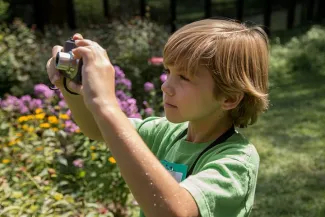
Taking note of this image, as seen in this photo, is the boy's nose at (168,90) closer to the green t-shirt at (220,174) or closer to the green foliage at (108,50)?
the green t-shirt at (220,174)

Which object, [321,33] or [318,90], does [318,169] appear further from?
[321,33]

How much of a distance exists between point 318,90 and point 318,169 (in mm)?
3439

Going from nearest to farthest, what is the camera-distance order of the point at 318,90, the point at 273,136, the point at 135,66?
the point at 273,136, the point at 135,66, the point at 318,90

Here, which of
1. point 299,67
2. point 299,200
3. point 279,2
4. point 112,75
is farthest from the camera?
point 279,2

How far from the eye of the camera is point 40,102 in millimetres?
4559

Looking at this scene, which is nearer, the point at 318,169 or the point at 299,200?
the point at 299,200

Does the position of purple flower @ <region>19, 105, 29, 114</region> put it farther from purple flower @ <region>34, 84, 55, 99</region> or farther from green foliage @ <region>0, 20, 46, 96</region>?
green foliage @ <region>0, 20, 46, 96</region>

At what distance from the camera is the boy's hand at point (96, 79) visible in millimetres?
1294

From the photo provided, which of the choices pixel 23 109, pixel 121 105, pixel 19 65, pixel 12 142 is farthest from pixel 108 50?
pixel 12 142

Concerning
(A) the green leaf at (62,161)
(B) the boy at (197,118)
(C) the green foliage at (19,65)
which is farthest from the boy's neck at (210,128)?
(C) the green foliage at (19,65)

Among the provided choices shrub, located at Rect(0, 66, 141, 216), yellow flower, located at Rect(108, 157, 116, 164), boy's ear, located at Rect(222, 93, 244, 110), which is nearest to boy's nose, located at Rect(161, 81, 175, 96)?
boy's ear, located at Rect(222, 93, 244, 110)

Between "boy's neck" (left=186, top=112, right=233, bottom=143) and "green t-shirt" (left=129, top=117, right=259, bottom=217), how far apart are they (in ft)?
0.09

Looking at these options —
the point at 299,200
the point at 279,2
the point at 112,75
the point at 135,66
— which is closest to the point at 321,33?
the point at 279,2

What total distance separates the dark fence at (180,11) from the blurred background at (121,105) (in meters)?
0.02
